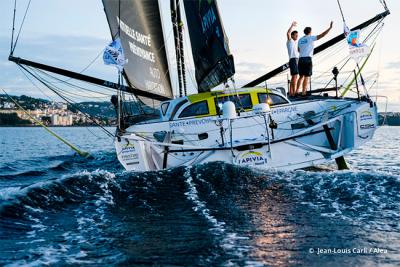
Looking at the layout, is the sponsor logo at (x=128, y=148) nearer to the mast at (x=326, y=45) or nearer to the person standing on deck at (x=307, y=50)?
the person standing on deck at (x=307, y=50)

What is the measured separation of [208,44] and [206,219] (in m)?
6.00

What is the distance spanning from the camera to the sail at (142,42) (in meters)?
14.6

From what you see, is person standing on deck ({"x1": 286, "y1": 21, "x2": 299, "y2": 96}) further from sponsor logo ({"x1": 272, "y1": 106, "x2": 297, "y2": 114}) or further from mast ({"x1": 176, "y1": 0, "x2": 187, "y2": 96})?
mast ({"x1": 176, "y1": 0, "x2": 187, "y2": 96})

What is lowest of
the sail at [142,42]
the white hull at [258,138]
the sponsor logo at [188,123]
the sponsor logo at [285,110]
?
the white hull at [258,138]

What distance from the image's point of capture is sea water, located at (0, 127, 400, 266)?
189 inches

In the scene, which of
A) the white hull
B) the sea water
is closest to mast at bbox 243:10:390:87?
the white hull

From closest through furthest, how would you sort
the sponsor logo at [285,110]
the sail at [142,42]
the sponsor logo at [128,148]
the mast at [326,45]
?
the sponsor logo at [128,148], the sponsor logo at [285,110], the mast at [326,45], the sail at [142,42]

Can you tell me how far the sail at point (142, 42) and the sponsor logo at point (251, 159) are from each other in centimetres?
567

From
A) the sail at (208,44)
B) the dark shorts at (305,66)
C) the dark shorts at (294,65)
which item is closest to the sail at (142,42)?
the sail at (208,44)

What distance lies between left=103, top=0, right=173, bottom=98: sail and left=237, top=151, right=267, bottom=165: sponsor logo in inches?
223

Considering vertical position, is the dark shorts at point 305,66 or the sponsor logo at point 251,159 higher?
the dark shorts at point 305,66

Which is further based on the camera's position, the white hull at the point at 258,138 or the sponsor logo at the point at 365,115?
the sponsor logo at the point at 365,115

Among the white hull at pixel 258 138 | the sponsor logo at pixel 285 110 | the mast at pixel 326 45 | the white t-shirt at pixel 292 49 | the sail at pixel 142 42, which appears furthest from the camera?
the sail at pixel 142 42

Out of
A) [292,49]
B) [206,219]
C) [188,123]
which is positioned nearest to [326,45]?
[292,49]
